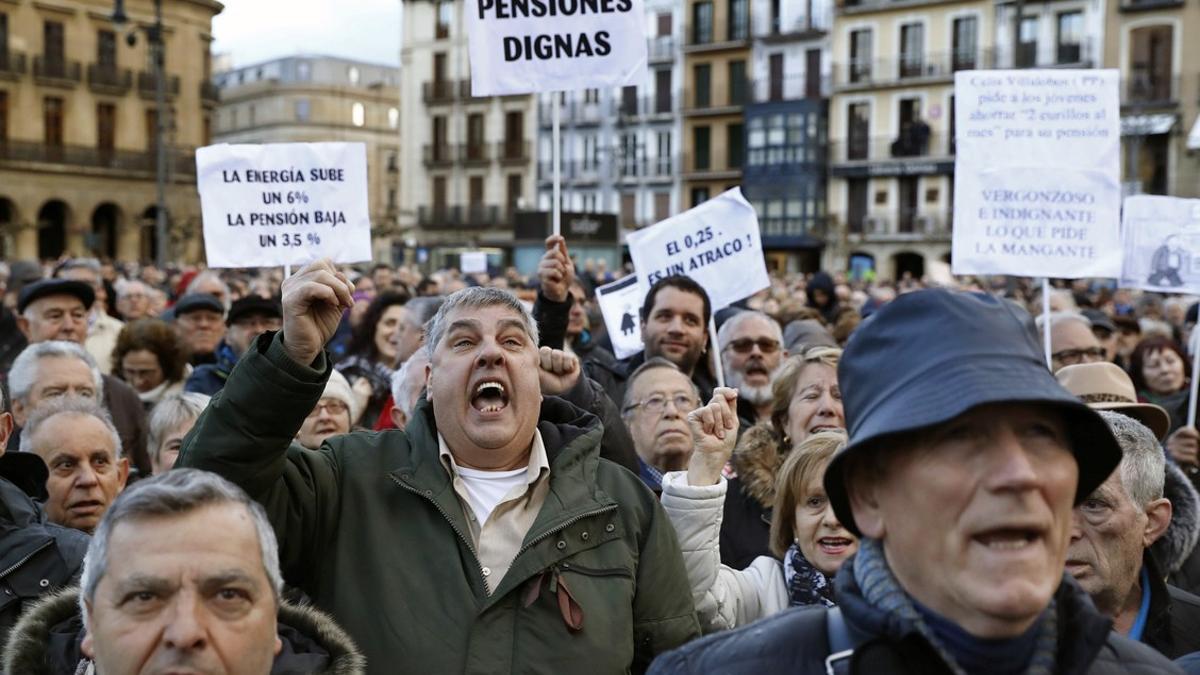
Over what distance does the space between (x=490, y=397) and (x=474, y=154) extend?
5539 cm

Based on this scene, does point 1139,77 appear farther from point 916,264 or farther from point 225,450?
point 225,450

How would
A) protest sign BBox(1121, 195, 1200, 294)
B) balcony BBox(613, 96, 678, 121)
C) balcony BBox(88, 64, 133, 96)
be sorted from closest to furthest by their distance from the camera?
protest sign BBox(1121, 195, 1200, 294), balcony BBox(88, 64, 133, 96), balcony BBox(613, 96, 678, 121)

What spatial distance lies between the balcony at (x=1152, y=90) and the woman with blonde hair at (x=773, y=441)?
39672 millimetres

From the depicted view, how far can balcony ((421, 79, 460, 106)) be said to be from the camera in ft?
188

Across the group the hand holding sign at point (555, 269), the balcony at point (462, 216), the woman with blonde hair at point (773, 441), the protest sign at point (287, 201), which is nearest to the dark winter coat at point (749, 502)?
the woman with blonde hair at point (773, 441)

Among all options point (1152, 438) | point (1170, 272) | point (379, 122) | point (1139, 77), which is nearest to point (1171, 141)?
point (1139, 77)

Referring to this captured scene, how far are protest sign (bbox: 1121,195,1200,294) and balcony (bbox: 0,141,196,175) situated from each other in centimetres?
4592

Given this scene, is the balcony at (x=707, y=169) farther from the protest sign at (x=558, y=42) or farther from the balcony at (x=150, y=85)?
the protest sign at (x=558, y=42)

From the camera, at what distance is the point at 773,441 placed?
15.0ft

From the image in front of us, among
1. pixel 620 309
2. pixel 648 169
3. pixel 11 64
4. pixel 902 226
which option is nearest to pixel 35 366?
pixel 620 309

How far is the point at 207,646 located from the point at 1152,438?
106 inches

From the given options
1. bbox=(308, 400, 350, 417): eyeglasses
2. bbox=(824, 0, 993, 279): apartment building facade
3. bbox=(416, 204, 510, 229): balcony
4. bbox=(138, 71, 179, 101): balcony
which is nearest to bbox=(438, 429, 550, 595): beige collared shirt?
bbox=(308, 400, 350, 417): eyeglasses

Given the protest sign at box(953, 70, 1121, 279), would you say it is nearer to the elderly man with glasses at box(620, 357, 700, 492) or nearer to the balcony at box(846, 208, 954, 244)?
the elderly man with glasses at box(620, 357, 700, 492)

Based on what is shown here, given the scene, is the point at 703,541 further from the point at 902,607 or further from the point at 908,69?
the point at 908,69
